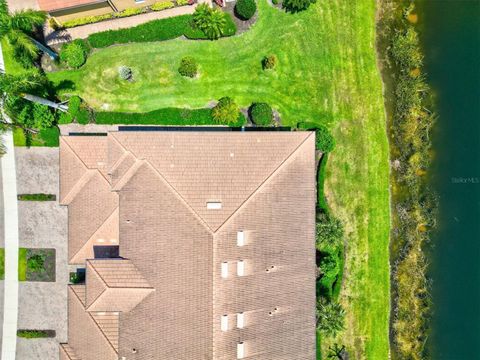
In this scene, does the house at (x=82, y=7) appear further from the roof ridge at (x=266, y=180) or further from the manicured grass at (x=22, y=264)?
the manicured grass at (x=22, y=264)

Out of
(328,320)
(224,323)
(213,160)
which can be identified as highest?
(213,160)

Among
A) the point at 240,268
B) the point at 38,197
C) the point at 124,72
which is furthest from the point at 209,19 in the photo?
the point at 38,197

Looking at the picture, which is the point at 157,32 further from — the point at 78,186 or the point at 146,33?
the point at 78,186

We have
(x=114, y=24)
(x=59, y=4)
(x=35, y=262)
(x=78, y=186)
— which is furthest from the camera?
(x=35, y=262)

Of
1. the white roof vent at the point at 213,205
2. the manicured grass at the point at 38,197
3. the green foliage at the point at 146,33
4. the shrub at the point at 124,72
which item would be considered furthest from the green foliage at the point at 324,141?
the manicured grass at the point at 38,197

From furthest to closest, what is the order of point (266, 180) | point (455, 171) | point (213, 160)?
point (455, 171) → point (213, 160) → point (266, 180)

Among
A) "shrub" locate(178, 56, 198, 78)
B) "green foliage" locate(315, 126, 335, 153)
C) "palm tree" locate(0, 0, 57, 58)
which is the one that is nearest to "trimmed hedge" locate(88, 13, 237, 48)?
"shrub" locate(178, 56, 198, 78)
